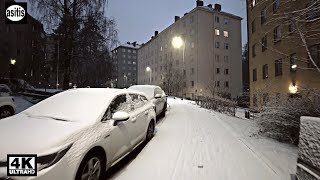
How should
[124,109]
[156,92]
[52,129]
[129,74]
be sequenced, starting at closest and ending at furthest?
[52,129]
[124,109]
[156,92]
[129,74]

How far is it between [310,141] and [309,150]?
124 millimetres

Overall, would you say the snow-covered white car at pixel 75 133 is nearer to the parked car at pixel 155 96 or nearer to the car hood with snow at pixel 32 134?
the car hood with snow at pixel 32 134

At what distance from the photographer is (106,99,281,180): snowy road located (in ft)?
14.3

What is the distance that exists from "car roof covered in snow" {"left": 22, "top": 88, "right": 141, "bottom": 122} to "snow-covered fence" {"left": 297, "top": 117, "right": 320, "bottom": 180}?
3.30m

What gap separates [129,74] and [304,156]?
372 ft

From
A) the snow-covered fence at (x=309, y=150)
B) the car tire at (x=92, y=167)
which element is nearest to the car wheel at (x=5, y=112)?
the car tire at (x=92, y=167)

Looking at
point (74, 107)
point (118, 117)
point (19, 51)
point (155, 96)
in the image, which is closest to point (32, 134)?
point (74, 107)

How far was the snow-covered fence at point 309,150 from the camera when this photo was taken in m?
3.04

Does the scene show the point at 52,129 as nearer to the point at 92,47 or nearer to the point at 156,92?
the point at 156,92

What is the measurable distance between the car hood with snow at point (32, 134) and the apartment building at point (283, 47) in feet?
17.5

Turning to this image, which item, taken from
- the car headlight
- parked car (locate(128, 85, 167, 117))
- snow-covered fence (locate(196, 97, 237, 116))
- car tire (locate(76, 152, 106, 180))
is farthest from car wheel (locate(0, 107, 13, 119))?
snow-covered fence (locate(196, 97, 237, 116))

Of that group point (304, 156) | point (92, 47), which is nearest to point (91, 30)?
point (92, 47)

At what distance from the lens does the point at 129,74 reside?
115250 mm

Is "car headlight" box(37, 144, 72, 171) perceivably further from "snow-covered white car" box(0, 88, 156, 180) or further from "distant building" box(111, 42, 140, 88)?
"distant building" box(111, 42, 140, 88)
